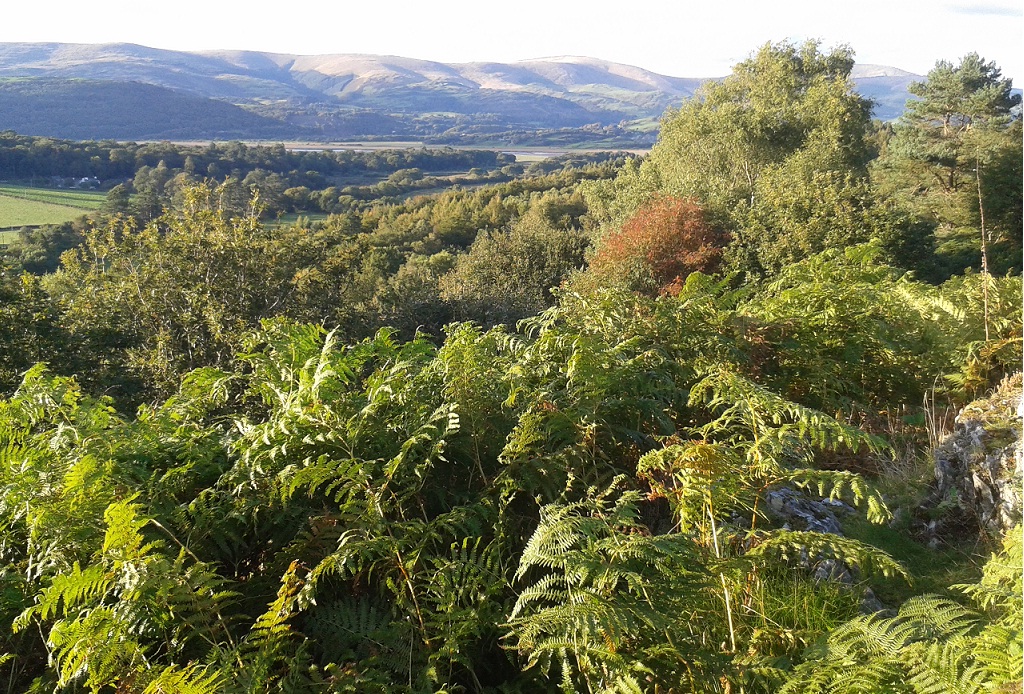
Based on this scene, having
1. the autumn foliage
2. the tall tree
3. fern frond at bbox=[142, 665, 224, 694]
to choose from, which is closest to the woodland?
fern frond at bbox=[142, 665, 224, 694]

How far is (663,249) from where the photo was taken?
19938mm

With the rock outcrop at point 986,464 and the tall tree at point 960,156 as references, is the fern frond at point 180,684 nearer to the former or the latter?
the rock outcrop at point 986,464

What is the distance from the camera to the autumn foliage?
19062 mm

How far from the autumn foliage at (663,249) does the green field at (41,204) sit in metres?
57.2

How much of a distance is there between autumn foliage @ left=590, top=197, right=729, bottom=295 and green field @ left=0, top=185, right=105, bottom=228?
5715 centimetres

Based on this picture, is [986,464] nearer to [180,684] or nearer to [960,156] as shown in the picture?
[180,684]

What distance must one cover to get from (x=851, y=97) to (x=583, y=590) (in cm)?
3439

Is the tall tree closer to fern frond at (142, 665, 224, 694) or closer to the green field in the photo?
fern frond at (142, 665, 224, 694)

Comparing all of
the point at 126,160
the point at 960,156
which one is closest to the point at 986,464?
the point at 960,156

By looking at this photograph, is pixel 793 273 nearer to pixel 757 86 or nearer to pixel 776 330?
pixel 776 330

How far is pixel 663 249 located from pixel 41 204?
71846mm

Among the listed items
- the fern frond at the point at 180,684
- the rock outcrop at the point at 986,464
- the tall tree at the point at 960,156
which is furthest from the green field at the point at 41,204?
the rock outcrop at the point at 986,464

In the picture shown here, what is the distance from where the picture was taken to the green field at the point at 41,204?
60250 mm

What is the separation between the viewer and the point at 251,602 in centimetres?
326
